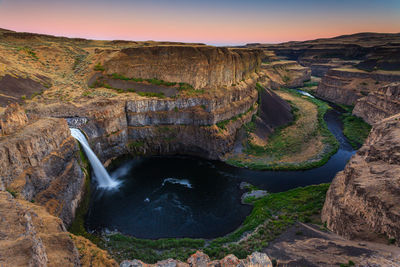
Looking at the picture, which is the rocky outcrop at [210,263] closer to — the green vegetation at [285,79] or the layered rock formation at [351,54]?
the layered rock formation at [351,54]

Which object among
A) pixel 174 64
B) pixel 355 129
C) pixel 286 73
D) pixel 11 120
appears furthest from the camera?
pixel 286 73

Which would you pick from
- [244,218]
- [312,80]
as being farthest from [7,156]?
[312,80]

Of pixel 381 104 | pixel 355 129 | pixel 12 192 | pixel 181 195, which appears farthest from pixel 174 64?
pixel 381 104

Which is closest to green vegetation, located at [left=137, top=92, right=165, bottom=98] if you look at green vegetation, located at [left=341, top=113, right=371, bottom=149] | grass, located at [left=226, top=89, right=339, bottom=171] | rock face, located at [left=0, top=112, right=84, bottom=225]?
rock face, located at [left=0, top=112, right=84, bottom=225]

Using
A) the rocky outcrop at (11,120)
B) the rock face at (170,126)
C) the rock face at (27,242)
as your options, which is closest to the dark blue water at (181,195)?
the rock face at (170,126)

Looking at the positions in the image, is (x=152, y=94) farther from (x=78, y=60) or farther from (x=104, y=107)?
(x=78, y=60)

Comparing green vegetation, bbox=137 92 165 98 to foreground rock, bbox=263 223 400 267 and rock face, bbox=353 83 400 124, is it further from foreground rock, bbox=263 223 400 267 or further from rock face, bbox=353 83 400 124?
rock face, bbox=353 83 400 124
